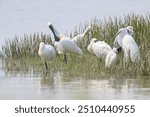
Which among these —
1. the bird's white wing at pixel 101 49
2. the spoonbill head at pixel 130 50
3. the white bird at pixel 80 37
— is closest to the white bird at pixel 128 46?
the spoonbill head at pixel 130 50

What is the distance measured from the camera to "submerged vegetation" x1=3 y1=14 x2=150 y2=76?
1221 centimetres

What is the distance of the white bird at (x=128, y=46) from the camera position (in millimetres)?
12815

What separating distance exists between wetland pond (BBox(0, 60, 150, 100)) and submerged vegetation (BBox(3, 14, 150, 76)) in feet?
1.09

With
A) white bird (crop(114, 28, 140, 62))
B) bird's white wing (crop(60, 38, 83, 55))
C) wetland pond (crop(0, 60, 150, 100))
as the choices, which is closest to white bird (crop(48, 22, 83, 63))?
bird's white wing (crop(60, 38, 83, 55))

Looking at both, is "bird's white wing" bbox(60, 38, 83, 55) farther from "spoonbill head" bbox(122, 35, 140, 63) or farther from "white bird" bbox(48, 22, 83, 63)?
"spoonbill head" bbox(122, 35, 140, 63)

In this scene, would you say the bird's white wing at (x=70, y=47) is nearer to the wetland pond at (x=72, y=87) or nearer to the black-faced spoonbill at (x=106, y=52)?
the black-faced spoonbill at (x=106, y=52)

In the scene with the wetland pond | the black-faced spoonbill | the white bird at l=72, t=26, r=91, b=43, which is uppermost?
the white bird at l=72, t=26, r=91, b=43

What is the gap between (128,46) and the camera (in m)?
14.1

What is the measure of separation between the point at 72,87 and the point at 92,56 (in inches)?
284

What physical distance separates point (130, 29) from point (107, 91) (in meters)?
6.63

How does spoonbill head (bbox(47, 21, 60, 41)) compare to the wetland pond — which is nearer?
the wetland pond

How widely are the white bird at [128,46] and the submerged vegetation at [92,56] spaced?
13 centimetres

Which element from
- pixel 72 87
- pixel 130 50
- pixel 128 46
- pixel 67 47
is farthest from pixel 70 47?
pixel 72 87

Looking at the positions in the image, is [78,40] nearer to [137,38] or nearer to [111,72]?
[137,38]
